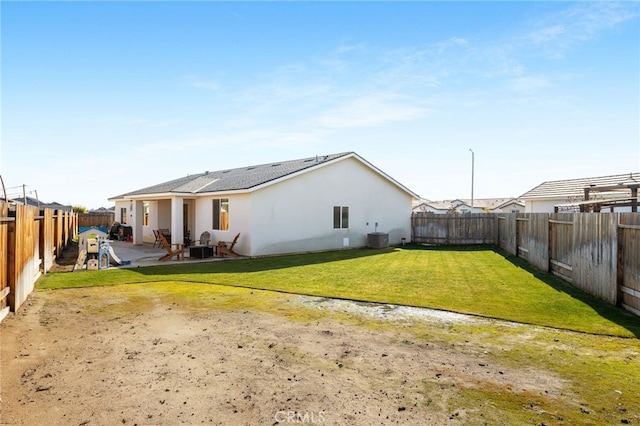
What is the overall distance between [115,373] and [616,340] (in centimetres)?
699

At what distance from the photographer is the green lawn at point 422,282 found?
7.17 metres

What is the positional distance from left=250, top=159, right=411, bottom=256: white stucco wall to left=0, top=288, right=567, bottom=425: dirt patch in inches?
385

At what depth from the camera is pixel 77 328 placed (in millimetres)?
6324

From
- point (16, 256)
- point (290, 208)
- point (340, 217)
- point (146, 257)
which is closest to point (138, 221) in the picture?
point (146, 257)

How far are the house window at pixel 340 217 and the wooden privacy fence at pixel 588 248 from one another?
7.89 meters

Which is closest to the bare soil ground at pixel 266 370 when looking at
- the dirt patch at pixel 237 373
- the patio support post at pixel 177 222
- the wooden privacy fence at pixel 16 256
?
the dirt patch at pixel 237 373

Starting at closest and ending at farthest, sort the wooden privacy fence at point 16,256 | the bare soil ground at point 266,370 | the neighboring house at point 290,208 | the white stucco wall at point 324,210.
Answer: the bare soil ground at point 266,370
the wooden privacy fence at point 16,256
the neighboring house at point 290,208
the white stucco wall at point 324,210

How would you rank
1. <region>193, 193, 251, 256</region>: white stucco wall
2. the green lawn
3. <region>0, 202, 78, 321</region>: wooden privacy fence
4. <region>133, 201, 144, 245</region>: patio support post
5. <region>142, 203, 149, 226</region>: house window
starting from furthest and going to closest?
1. <region>142, 203, 149, 226</region>: house window
2. <region>133, 201, 144, 245</region>: patio support post
3. <region>193, 193, 251, 256</region>: white stucco wall
4. the green lawn
5. <region>0, 202, 78, 321</region>: wooden privacy fence

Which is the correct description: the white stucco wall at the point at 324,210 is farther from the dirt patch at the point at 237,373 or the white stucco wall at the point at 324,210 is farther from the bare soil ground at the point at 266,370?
the dirt patch at the point at 237,373

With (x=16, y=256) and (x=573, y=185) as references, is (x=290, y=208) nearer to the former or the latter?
(x=16, y=256)

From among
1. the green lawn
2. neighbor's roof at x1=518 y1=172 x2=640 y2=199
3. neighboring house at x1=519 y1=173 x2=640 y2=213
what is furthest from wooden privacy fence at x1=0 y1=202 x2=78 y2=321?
neighbor's roof at x1=518 y1=172 x2=640 y2=199

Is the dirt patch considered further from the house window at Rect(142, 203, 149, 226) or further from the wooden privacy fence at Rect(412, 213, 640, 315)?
the house window at Rect(142, 203, 149, 226)

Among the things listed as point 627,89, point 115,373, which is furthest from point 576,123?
point 115,373

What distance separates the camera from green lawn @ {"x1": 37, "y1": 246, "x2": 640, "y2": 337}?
23.5ft
